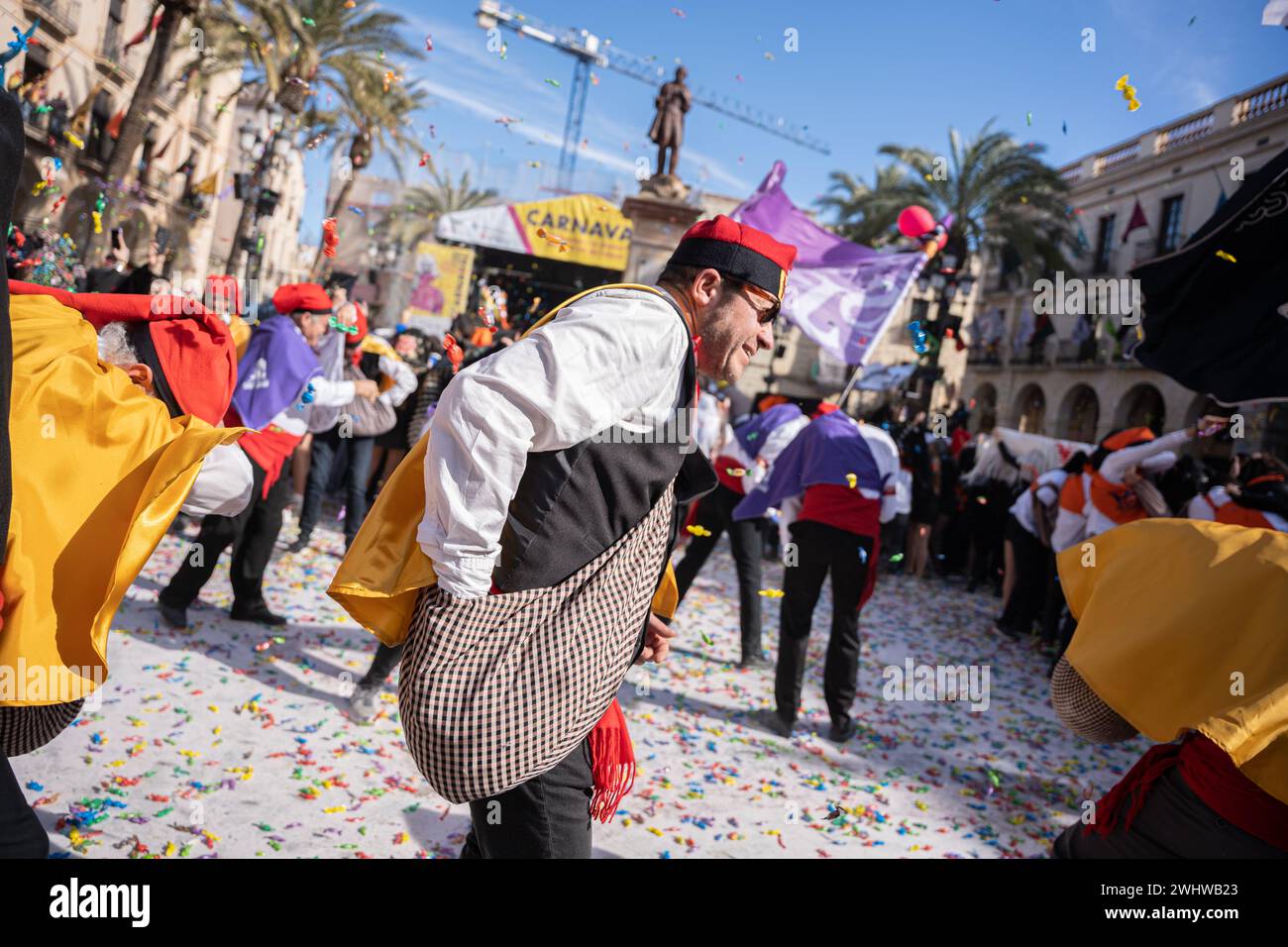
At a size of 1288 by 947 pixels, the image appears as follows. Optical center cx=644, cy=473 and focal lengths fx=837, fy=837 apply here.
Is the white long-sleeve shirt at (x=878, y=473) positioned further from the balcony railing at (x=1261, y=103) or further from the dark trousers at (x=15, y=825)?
the balcony railing at (x=1261, y=103)

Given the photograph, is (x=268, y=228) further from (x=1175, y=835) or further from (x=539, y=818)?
(x=1175, y=835)

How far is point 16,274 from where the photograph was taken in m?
5.30

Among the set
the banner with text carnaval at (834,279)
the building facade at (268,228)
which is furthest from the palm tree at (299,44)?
the banner with text carnaval at (834,279)

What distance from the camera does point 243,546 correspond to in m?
5.16

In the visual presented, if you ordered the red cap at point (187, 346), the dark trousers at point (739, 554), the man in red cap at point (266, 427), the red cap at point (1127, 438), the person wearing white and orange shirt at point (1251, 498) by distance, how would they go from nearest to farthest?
1. the red cap at point (187, 346)
2. the man in red cap at point (266, 427)
3. the person wearing white and orange shirt at point (1251, 498)
4. the dark trousers at point (739, 554)
5. the red cap at point (1127, 438)

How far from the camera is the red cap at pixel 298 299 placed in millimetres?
4824

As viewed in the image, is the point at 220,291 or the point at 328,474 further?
the point at 328,474

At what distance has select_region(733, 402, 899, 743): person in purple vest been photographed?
15.6 ft

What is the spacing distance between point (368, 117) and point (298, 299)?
14978 millimetres

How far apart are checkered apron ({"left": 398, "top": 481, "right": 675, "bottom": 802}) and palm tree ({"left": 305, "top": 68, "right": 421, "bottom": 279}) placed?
16.6 m

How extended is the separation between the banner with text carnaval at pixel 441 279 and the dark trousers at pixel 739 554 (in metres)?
17.2
